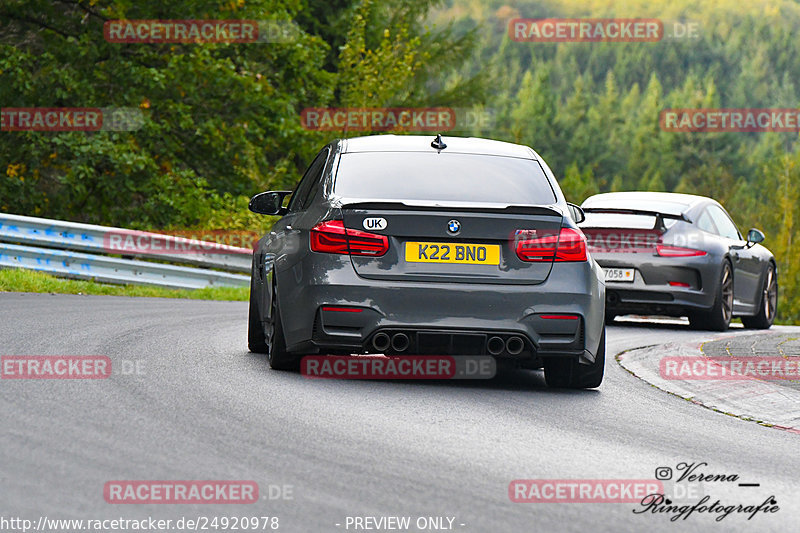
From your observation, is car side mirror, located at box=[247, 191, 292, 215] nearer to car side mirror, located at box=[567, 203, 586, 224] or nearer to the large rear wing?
car side mirror, located at box=[567, 203, 586, 224]

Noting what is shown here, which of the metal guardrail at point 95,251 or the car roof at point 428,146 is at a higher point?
the car roof at point 428,146

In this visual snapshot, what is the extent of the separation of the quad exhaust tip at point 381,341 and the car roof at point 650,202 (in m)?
7.33

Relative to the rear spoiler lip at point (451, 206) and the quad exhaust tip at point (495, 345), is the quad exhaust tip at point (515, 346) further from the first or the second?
the rear spoiler lip at point (451, 206)

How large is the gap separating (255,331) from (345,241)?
6.88 ft

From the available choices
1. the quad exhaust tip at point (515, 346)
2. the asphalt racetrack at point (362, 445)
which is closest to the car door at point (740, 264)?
the asphalt racetrack at point (362, 445)

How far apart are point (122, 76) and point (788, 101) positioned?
163086 millimetres

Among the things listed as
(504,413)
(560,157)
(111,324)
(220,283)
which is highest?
(504,413)

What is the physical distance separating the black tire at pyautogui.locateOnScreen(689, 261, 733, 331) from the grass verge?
21.5ft

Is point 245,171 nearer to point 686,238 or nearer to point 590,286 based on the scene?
point 686,238

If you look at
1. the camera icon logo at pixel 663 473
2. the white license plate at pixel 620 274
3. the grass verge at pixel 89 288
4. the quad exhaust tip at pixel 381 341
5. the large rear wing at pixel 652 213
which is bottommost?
the grass verge at pixel 89 288

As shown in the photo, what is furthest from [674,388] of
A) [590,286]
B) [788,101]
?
[788,101]

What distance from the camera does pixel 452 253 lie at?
297 inches

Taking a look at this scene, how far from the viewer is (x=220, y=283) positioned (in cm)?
1852

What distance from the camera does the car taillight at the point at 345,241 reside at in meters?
7.56
